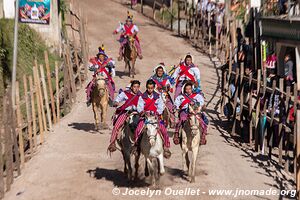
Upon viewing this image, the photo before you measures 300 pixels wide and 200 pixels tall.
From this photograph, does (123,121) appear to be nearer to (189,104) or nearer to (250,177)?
(189,104)

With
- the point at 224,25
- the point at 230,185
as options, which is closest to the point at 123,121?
the point at 230,185

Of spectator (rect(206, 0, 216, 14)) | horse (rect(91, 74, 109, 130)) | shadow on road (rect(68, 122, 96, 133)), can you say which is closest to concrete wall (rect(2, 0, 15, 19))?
shadow on road (rect(68, 122, 96, 133))

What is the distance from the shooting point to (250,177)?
584 inches

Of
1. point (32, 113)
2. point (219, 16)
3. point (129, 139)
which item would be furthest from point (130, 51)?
point (129, 139)

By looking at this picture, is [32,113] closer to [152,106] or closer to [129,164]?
[129,164]

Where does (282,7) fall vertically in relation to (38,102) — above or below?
above

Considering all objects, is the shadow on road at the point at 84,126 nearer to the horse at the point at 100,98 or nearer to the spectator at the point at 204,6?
the horse at the point at 100,98

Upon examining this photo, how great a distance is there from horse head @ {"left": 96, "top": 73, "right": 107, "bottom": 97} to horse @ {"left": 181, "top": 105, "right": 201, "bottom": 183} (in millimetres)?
5140

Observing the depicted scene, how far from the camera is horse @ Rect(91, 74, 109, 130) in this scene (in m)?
19.0

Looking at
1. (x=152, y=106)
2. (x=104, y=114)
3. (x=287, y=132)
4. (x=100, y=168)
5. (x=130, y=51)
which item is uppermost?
(x=152, y=106)

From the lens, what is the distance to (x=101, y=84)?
1895 centimetres

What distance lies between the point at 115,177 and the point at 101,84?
4708mm

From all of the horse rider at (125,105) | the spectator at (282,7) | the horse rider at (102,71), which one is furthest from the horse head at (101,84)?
the spectator at (282,7)

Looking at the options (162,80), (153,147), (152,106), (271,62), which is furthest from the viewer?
(271,62)
